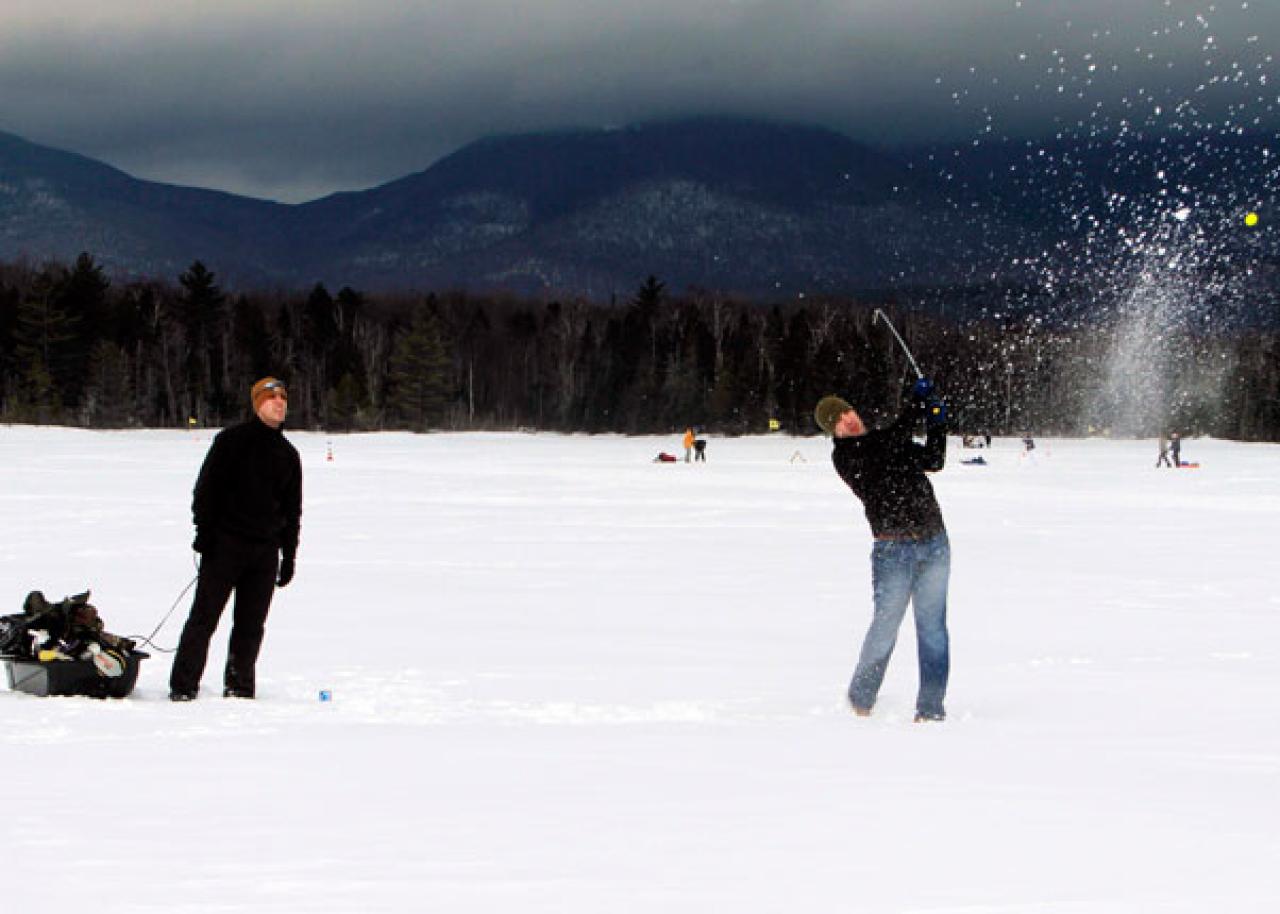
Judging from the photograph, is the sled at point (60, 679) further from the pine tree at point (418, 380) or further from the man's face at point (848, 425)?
the pine tree at point (418, 380)

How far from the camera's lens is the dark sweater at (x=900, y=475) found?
23.5ft

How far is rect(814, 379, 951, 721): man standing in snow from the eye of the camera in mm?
7191

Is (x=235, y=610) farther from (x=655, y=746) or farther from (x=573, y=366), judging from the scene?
(x=573, y=366)

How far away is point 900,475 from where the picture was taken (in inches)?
284

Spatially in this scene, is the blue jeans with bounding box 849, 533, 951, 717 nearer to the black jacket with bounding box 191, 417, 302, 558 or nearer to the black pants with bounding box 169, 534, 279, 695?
the black jacket with bounding box 191, 417, 302, 558

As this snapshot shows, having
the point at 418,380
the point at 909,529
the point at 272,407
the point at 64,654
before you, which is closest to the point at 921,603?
the point at 909,529

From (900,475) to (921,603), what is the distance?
0.72 metres

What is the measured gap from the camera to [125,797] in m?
5.04

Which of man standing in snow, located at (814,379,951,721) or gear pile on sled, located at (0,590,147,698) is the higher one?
man standing in snow, located at (814,379,951,721)

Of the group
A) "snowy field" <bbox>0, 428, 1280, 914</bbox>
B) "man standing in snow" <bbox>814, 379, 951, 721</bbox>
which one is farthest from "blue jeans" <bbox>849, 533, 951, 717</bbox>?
"snowy field" <bbox>0, 428, 1280, 914</bbox>

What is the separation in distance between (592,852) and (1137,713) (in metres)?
4.28

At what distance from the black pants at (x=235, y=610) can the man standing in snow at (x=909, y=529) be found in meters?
3.33

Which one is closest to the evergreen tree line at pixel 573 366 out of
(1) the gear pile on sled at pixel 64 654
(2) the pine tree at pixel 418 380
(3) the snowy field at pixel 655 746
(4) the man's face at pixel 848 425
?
(2) the pine tree at pixel 418 380

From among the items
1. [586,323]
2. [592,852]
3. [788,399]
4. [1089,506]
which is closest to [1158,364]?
[788,399]
